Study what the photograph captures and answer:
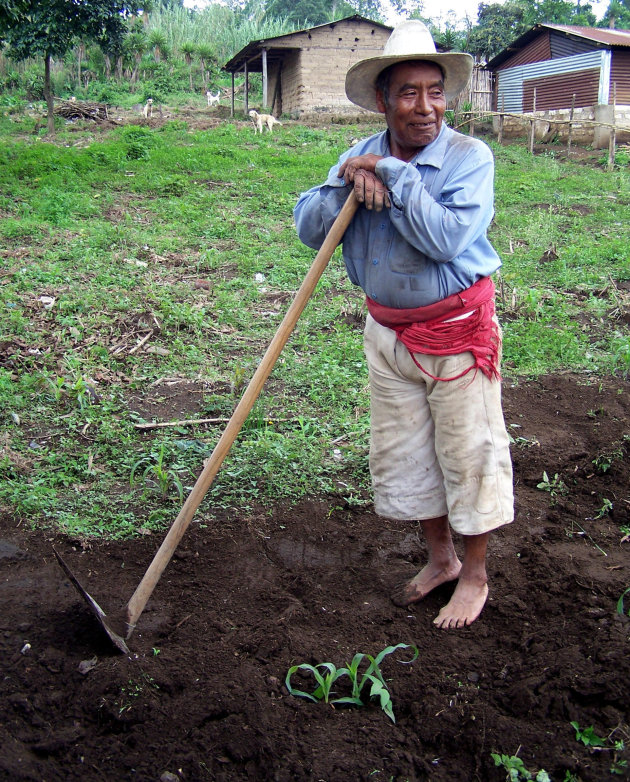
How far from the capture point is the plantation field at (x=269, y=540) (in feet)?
6.66

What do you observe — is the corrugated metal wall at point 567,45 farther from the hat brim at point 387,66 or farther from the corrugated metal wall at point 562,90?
the hat brim at point 387,66

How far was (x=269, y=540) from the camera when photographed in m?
3.15

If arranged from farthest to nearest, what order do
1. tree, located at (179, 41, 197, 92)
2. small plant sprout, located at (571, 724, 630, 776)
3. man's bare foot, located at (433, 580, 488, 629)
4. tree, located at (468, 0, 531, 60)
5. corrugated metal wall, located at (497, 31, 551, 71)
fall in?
tree, located at (179, 41, 197, 92) < tree, located at (468, 0, 531, 60) < corrugated metal wall, located at (497, 31, 551, 71) < man's bare foot, located at (433, 580, 488, 629) < small plant sprout, located at (571, 724, 630, 776)

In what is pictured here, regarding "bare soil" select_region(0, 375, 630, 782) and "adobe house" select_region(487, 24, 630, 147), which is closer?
"bare soil" select_region(0, 375, 630, 782)

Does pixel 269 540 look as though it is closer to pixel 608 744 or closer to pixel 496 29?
pixel 608 744

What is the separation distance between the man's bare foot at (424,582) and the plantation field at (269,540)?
64 mm

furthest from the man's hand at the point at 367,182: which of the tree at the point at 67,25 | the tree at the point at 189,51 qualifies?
the tree at the point at 189,51

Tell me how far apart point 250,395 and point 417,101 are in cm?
109

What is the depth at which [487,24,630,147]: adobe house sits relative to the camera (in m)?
18.7

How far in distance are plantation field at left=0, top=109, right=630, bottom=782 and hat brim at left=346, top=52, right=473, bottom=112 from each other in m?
1.83

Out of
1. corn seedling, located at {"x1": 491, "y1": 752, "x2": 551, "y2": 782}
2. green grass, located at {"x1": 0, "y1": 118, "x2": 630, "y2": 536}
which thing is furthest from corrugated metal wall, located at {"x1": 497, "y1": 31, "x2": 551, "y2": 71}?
corn seedling, located at {"x1": 491, "y1": 752, "x2": 551, "y2": 782}

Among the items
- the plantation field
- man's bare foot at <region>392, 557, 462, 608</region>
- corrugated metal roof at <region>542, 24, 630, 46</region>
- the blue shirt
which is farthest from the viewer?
corrugated metal roof at <region>542, 24, 630, 46</region>

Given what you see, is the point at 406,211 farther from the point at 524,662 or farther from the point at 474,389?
the point at 524,662

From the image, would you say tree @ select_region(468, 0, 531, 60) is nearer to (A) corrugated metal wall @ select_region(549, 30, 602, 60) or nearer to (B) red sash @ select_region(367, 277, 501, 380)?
(A) corrugated metal wall @ select_region(549, 30, 602, 60)
